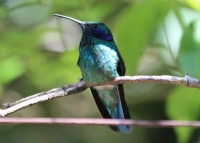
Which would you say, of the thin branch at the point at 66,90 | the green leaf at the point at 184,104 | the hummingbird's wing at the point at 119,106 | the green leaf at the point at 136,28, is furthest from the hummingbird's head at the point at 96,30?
the thin branch at the point at 66,90

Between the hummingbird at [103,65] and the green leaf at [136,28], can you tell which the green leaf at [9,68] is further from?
the green leaf at [136,28]

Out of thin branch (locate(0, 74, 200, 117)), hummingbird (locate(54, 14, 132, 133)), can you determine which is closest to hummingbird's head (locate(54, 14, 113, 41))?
hummingbird (locate(54, 14, 132, 133))

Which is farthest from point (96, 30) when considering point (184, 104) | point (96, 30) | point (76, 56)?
point (184, 104)

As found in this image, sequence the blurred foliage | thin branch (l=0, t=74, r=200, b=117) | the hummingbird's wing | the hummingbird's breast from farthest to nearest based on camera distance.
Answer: the hummingbird's wing → the hummingbird's breast → the blurred foliage → thin branch (l=0, t=74, r=200, b=117)

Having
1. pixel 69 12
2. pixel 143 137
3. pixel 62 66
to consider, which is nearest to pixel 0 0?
pixel 69 12

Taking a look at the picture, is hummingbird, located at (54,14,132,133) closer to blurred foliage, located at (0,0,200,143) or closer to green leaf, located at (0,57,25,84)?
blurred foliage, located at (0,0,200,143)

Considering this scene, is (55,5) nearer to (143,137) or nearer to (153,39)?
(153,39)

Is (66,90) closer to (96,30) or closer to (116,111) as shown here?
(96,30)

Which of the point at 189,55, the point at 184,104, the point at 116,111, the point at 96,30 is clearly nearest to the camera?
the point at 189,55
